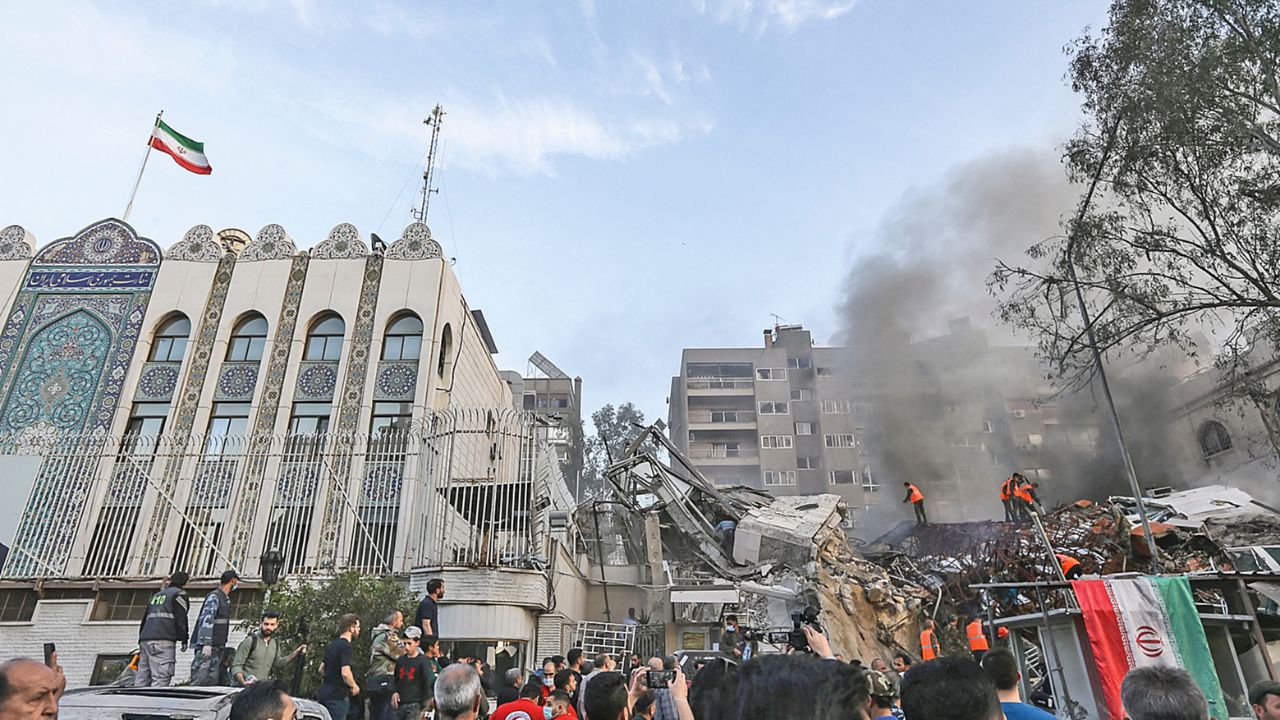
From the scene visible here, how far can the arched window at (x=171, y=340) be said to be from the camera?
16.1 meters

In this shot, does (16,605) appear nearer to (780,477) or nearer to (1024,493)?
(1024,493)

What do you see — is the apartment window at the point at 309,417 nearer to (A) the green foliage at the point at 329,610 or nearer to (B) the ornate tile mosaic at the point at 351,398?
(B) the ornate tile mosaic at the point at 351,398

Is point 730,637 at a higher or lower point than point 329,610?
lower

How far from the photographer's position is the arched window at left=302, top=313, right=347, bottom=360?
52.5 feet

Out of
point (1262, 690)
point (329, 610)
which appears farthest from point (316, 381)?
point (1262, 690)

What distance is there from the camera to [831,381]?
49.5m

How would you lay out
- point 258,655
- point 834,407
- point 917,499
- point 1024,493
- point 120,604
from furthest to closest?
point 834,407 < point 917,499 < point 1024,493 < point 120,604 < point 258,655

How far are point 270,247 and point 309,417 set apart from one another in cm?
467

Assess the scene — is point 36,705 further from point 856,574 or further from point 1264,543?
point 1264,543

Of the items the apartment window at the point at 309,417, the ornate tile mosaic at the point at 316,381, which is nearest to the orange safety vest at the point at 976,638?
the apartment window at the point at 309,417

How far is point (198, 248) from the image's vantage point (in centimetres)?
1700

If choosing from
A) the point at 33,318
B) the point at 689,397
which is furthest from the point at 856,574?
the point at 689,397

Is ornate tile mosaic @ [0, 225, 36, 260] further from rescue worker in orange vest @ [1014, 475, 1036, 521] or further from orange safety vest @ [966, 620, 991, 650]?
rescue worker in orange vest @ [1014, 475, 1036, 521]

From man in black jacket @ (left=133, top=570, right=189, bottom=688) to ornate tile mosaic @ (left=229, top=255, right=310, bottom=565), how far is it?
5.54 metres
